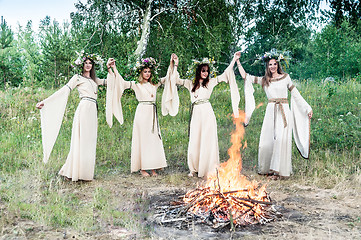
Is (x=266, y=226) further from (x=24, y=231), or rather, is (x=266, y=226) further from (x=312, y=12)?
(x=312, y=12)

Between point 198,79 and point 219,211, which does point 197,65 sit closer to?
point 198,79

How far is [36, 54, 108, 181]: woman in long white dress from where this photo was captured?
6.61m

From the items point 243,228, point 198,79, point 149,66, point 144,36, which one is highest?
point 144,36

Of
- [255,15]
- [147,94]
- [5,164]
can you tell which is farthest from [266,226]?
[255,15]

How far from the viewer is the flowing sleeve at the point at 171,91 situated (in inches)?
279

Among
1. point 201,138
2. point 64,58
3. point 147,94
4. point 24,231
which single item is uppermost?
point 64,58

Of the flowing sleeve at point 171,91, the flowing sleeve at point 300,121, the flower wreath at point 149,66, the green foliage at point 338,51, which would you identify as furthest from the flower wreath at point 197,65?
the green foliage at point 338,51

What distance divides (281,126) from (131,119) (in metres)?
5.45

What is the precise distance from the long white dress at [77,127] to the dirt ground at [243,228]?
0.36m

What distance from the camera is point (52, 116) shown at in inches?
263

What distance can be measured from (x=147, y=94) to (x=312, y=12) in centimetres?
1993

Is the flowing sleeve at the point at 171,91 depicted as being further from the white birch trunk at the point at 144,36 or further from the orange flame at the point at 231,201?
the white birch trunk at the point at 144,36

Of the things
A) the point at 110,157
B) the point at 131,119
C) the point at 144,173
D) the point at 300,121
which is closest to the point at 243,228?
the point at 144,173

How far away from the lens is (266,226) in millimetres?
4301
